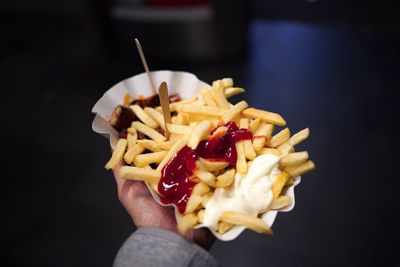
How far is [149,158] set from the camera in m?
1.54

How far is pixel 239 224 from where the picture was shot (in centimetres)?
137

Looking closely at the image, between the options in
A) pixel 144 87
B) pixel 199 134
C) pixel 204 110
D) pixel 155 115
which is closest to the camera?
pixel 199 134

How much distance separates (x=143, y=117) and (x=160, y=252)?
673mm

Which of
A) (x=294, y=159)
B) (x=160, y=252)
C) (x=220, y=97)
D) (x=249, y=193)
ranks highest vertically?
(x=220, y=97)

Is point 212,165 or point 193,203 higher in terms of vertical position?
point 212,165

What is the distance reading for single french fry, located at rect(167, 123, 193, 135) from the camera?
157 cm

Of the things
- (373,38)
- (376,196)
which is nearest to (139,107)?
(376,196)

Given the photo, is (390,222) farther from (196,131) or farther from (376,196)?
(196,131)

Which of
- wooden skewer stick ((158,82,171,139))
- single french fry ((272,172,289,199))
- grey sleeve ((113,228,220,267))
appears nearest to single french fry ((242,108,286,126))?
single french fry ((272,172,289,199))

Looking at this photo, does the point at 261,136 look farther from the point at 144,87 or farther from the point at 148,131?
the point at 144,87

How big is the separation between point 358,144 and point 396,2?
2.48 meters

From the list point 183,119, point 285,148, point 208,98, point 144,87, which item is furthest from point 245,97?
point 285,148

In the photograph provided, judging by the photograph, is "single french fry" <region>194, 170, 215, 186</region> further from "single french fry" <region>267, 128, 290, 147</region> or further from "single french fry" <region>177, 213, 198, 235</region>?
"single french fry" <region>267, 128, 290, 147</region>

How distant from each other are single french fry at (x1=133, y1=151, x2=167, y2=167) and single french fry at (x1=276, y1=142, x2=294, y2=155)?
1.52 ft
